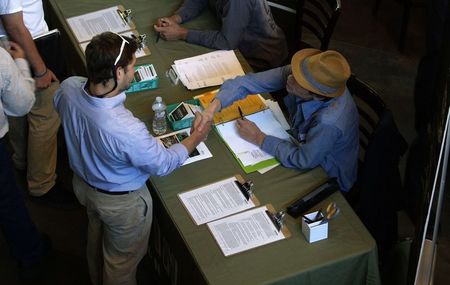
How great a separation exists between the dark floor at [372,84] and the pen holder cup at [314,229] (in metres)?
0.58

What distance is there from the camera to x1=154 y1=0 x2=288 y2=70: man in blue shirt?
3648 mm

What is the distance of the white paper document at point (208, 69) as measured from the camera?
347cm

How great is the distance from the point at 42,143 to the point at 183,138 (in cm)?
101

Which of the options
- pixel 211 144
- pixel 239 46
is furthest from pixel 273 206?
pixel 239 46

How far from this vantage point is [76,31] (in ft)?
12.5

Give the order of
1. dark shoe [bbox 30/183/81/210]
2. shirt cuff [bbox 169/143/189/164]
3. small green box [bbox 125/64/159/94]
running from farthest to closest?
dark shoe [bbox 30/183/81/210] < small green box [bbox 125/64/159/94] < shirt cuff [bbox 169/143/189/164]

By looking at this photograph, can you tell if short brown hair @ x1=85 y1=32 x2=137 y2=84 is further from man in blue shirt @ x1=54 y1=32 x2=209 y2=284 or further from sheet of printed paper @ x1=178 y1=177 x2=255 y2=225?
sheet of printed paper @ x1=178 y1=177 x2=255 y2=225

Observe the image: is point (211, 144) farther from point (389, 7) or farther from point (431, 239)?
point (389, 7)

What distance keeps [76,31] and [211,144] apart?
3.97 ft

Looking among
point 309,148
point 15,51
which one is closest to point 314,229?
point 309,148

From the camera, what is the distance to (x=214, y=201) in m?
2.86

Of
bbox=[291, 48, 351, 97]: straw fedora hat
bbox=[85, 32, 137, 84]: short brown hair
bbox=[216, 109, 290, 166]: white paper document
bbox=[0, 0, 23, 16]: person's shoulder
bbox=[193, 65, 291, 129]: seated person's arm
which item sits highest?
bbox=[85, 32, 137, 84]: short brown hair

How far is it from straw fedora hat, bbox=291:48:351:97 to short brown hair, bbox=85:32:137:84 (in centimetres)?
86

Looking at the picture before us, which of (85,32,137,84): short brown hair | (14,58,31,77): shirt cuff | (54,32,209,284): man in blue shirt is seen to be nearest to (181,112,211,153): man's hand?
(54,32,209,284): man in blue shirt
